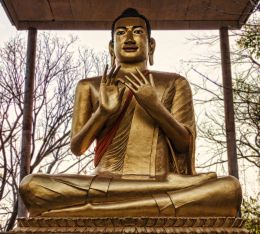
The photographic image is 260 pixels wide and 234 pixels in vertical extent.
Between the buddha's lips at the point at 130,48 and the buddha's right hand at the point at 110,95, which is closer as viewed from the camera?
the buddha's right hand at the point at 110,95

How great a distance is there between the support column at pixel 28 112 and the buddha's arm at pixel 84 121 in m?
2.26

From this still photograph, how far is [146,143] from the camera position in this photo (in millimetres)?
3648

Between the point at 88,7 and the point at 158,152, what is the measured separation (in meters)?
3.10

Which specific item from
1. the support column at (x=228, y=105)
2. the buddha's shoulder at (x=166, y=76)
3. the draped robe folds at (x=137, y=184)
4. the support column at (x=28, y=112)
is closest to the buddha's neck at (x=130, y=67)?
the buddha's shoulder at (x=166, y=76)

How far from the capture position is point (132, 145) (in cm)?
365

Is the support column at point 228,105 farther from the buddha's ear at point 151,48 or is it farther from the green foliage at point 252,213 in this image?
the buddha's ear at point 151,48

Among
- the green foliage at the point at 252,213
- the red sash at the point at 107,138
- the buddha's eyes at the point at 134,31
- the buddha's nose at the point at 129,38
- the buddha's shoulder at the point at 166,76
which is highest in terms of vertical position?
the buddha's eyes at the point at 134,31

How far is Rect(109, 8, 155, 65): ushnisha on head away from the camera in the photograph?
156 inches

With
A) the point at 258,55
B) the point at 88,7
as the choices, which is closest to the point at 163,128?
the point at 258,55

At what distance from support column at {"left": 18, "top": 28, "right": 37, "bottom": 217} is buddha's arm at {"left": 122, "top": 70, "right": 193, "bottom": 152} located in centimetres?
276

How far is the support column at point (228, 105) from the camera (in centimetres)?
595

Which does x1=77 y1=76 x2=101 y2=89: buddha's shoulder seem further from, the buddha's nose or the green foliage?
the green foliage

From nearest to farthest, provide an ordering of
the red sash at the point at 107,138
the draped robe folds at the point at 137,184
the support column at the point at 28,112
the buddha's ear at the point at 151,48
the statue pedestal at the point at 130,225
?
the statue pedestal at the point at 130,225 → the draped robe folds at the point at 137,184 → the red sash at the point at 107,138 → the buddha's ear at the point at 151,48 → the support column at the point at 28,112

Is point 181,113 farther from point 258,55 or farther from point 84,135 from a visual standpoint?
point 258,55
